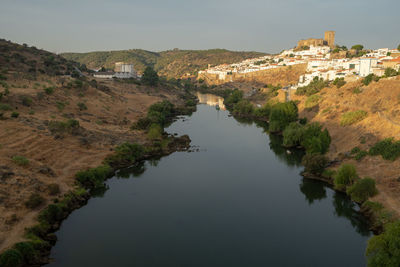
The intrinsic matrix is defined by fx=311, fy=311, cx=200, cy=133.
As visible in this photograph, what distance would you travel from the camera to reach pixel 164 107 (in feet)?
211

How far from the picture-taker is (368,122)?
38219mm

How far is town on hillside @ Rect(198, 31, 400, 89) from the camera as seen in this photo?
65.9m

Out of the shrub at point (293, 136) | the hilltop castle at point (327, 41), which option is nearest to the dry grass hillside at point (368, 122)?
the shrub at point (293, 136)

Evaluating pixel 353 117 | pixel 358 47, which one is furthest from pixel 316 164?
pixel 358 47

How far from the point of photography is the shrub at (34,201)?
21.7 meters

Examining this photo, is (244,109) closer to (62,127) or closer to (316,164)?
(316,164)

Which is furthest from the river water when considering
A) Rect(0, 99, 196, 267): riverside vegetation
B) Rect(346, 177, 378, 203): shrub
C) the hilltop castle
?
the hilltop castle

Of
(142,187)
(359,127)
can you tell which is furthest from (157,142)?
(359,127)

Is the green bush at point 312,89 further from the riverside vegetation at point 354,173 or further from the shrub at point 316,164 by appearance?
the shrub at point 316,164

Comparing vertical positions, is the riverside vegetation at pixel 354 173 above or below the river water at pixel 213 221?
above

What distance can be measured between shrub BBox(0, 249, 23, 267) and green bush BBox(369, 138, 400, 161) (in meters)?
30.1

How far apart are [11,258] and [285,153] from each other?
107 feet

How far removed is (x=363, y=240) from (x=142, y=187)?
19.2 m

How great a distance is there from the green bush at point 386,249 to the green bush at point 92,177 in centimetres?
2224
